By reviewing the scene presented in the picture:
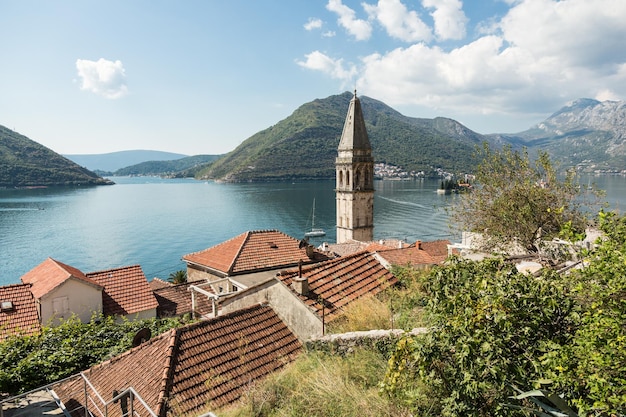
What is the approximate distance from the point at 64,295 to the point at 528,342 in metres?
16.3

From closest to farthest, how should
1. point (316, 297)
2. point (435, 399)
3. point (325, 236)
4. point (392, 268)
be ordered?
point (435, 399), point (316, 297), point (392, 268), point (325, 236)

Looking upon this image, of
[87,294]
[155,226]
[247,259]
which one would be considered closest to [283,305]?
[247,259]

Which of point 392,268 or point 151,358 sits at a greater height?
point 392,268

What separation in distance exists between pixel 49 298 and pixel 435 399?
15447mm

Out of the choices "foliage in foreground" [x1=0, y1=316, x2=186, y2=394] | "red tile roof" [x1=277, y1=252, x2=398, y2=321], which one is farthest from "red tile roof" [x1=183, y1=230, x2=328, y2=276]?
"red tile roof" [x1=277, y1=252, x2=398, y2=321]

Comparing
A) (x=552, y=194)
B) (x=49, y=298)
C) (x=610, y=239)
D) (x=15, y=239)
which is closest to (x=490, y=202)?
(x=552, y=194)

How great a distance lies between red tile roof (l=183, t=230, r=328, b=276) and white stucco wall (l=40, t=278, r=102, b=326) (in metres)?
4.67

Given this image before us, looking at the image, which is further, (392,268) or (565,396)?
(392,268)

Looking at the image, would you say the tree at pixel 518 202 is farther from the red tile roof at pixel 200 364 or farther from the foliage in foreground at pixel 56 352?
the foliage in foreground at pixel 56 352

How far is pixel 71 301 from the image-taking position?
14703 mm

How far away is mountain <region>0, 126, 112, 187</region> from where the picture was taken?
497 ft

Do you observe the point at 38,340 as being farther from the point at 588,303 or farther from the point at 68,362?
the point at 588,303

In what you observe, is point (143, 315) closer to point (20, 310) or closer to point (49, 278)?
point (49, 278)

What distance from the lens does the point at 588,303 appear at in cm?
344
